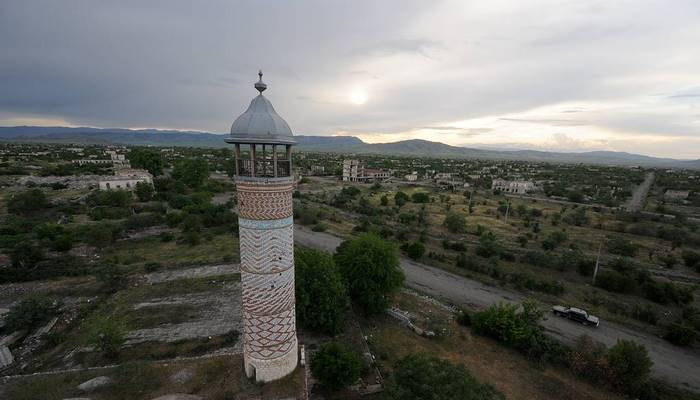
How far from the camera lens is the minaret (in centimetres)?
955

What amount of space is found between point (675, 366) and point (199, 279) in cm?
2982

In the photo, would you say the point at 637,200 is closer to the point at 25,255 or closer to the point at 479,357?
the point at 479,357

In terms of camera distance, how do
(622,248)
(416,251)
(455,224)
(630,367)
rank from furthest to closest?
(455,224)
(622,248)
(416,251)
(630,367)

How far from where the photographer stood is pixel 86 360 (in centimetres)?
1434

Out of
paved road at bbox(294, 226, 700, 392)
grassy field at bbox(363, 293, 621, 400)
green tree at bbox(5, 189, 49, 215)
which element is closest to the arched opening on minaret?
grassy field at bbox(363, 293, 621, 400)

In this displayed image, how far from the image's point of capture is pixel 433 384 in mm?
9539

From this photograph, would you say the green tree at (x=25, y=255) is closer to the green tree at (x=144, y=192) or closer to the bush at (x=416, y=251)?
the green tree at (x=144, y=192)

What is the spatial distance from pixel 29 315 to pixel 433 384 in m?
Result: 21.4

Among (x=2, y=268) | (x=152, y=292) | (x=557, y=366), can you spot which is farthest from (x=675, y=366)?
(x=2, y=268)

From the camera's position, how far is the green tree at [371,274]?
59.6 ft

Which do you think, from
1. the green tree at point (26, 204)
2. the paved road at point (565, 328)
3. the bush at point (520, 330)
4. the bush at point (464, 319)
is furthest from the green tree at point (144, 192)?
Result: the bush at point (520, 330)

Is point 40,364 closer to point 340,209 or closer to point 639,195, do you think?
point 340,209

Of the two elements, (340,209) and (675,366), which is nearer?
(675,366)

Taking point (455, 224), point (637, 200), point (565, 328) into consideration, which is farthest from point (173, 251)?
point (637, 200)
